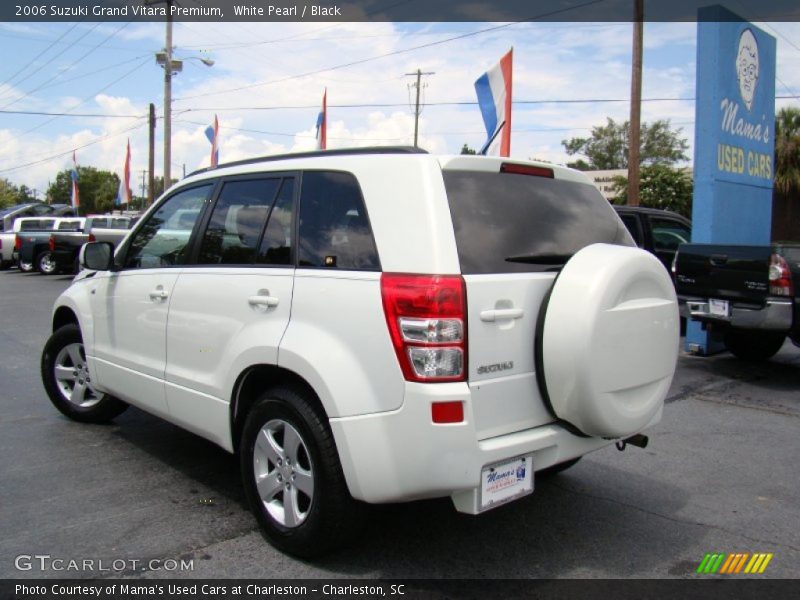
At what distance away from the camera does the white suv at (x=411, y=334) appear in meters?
2.74

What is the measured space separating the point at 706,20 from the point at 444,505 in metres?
7.57

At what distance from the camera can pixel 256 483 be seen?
3352 millimetres

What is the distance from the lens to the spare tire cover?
2.90 meters

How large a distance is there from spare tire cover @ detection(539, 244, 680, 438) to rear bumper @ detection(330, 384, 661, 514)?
367 millimetres

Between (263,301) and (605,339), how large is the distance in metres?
1.57

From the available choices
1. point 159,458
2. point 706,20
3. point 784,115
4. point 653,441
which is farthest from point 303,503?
point 784,115

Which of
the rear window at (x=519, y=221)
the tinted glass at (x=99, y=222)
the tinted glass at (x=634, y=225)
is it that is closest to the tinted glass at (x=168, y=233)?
the rear window at (x=519, y=221)

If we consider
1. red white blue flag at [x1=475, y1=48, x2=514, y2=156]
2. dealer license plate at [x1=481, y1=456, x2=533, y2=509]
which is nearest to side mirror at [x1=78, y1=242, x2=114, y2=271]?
dealer license plate at [x1=481, y1=456, x2=533, y2=509]

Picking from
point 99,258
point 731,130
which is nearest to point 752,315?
point 731,130

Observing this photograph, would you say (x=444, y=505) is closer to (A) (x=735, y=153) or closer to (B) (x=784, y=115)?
(A) (x=735, y=153)

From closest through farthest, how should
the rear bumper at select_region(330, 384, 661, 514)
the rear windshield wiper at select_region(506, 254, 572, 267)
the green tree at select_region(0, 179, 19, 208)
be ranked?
the rear bumper at select_region(330, 384, 661, 514), the rear windshield wiper at select_region(506, 254, 572, 267), the green tree at select_region(0, 179, 19, 208)

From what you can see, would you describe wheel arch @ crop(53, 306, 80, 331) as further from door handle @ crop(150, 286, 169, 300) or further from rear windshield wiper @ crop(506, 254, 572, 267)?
rear windshield wiper @ crop(506, 254, 572, 267)

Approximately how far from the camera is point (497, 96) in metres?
11.2

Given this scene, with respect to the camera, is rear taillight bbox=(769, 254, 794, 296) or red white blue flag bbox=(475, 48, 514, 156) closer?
rear taillight bbox=(769, 254, 794, 296)
